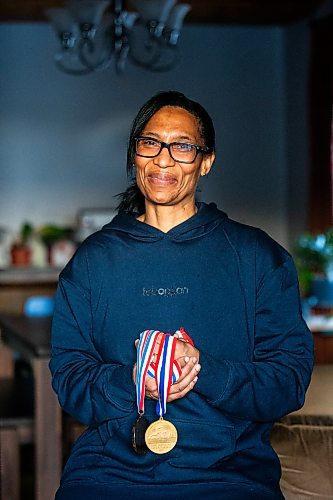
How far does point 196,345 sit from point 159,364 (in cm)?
18

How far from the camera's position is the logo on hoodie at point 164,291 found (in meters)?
2.00

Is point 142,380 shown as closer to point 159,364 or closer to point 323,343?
point 159,364

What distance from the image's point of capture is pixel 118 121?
27.0ft

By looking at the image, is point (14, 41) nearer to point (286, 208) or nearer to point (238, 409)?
point (286, 208)

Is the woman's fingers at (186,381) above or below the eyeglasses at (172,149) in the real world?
below

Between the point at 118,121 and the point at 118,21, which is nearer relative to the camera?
the point at 118,21

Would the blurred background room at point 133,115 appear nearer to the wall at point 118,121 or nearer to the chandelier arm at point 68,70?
the wall at point 118,121

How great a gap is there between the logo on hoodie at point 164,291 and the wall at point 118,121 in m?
6.01


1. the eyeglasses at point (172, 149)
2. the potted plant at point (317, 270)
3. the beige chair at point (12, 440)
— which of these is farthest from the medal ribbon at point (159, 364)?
the potted plant at point (317, 270)

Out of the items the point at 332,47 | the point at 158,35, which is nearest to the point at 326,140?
the point at 332,47

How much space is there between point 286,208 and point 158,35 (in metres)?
3.32

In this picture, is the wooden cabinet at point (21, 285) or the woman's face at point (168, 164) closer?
the woman's face at point (168, 164)

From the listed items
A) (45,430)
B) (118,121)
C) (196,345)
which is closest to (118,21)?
(45,430)

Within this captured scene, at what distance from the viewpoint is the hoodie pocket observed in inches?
76.3
